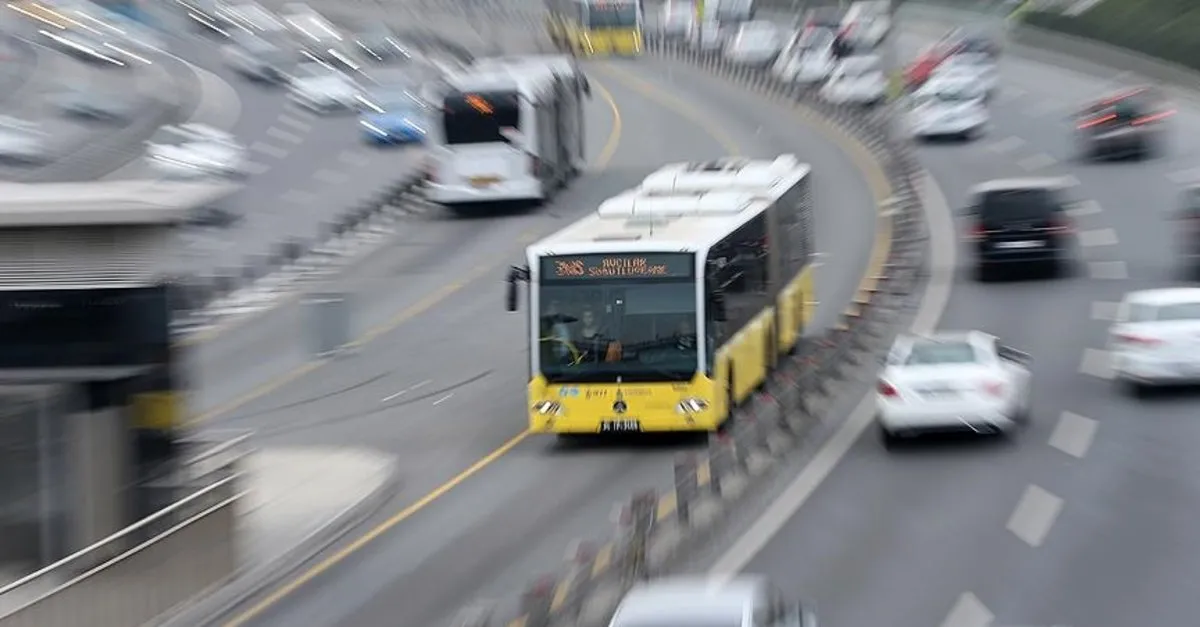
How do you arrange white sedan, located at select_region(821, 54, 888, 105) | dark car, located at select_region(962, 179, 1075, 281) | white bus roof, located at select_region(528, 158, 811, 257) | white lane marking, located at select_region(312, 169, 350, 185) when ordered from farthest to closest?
white sedan, located at select_region(821, 54, 888, 105)
white lane marking, located at select_region(312, 169, 350, 185)
dark car, located at select_region(962, 179, 1075, 281)
white bus roof, located at select_region(528, 158, 811, 257)

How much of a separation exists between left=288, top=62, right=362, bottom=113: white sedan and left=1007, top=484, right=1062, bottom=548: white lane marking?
50.0 metres

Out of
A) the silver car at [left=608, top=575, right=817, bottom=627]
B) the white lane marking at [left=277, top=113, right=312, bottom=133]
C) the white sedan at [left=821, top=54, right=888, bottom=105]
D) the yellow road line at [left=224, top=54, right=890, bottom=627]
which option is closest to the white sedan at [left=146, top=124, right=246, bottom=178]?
the white lane marking at [left=277, top=113, right=312, bottom=133]

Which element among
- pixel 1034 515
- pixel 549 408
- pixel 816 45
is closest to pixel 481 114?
pixel 549 408

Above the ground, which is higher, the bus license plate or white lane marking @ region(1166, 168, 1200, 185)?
white lane marking @ region(1166, 168, 1200, 185)

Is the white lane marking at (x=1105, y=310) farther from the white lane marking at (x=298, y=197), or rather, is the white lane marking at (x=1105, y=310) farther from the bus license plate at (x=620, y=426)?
the white lane marking at (x=298, y=197)

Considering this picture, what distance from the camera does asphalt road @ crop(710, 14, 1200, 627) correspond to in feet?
57.7

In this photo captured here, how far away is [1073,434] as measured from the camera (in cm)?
2594

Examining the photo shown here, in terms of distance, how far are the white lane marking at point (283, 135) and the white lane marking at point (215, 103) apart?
54.2 inches

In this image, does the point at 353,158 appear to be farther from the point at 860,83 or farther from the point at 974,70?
the point at 974,70

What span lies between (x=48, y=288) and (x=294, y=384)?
607 inches

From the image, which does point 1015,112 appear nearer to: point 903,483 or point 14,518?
point 903,483

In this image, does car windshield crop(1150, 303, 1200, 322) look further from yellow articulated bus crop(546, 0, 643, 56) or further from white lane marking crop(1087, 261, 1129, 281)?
yellow articulated bus crop(546, 0, 643, 56)

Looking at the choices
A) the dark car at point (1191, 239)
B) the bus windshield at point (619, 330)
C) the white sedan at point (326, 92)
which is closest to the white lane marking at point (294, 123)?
the white sedan at point (326, 92)

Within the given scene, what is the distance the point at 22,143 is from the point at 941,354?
124 feet
